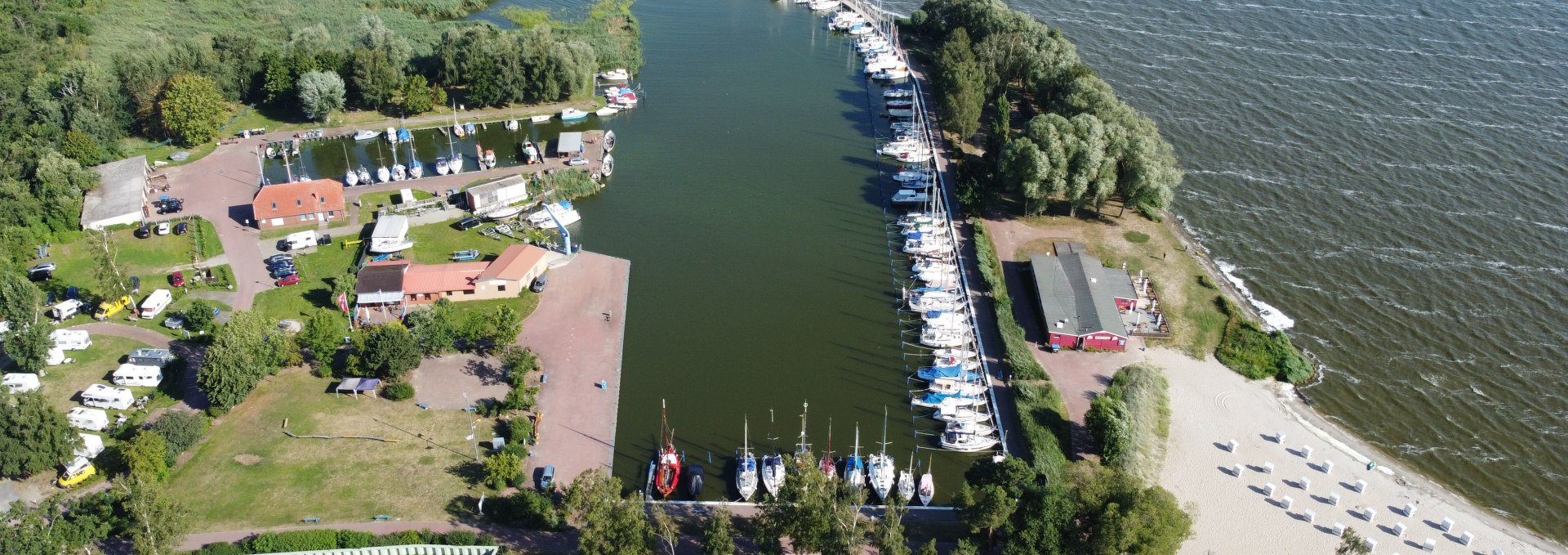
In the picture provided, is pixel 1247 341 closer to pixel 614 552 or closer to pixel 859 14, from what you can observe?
pixel 614 552

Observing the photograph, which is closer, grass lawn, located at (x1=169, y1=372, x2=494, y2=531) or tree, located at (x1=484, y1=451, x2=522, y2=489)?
grass lawn, located at (x1=169, y1=372, x2=494, y2=531)

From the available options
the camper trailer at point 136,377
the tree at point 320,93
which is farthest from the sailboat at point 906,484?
the tree at point 320,93

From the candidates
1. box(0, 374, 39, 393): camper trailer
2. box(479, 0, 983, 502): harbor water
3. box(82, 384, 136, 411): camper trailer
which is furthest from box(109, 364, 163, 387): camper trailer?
box(479, 0, 983, 502): harbor water

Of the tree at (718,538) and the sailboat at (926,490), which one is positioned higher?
the tree at (718,538)

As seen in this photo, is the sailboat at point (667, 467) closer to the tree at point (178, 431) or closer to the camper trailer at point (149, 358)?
the tree at point (178, 431)

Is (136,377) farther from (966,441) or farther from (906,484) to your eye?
(966,441)

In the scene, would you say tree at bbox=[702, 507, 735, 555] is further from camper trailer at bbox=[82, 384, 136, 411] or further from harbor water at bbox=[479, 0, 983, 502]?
camper trailer at bbox=[82, 384, 136, 411]

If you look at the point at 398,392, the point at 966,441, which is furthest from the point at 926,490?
the point at 398,392
